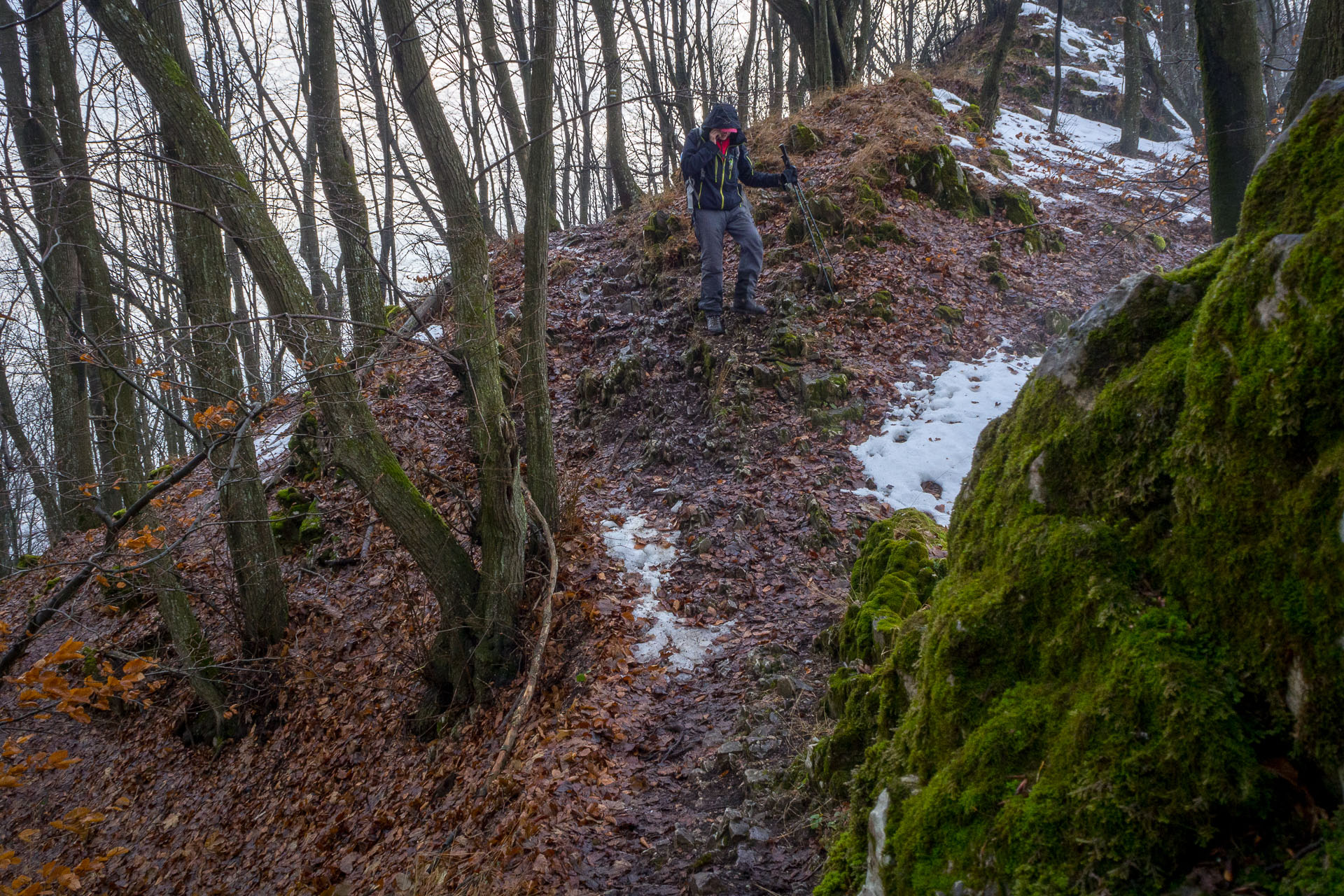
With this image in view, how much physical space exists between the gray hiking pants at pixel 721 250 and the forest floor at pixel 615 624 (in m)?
0.42

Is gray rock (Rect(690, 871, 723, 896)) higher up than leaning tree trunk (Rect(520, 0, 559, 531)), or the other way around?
leaning tree trunk (Rect(520, 0, 559, 531))

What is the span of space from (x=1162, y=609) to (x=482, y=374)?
5.03m

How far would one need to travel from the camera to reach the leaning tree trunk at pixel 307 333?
4957 mm

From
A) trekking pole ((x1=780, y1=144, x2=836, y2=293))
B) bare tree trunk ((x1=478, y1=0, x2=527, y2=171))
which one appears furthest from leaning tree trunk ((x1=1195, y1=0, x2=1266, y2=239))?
bare tree trunk ((x1=478, y1=0, x2=527, y2=171))

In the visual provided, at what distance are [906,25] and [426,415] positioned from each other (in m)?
24.1

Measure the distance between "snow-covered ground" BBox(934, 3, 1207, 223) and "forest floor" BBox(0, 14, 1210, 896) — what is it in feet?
4.24

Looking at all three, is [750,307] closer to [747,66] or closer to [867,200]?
[867,200]

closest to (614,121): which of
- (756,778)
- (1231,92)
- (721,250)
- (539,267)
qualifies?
(721,250)

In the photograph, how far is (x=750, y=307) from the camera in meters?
9.16

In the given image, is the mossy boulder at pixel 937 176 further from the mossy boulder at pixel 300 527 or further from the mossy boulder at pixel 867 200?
the mossy boulder at pixel 300 527

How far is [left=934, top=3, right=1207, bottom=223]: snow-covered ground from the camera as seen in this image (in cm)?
1315

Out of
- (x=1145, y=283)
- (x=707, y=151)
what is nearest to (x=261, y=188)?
(x=707, y=151)

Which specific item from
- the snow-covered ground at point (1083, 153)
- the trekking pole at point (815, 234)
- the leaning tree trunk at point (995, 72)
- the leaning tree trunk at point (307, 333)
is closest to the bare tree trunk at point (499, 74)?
the trekking pole at point (815, 234)

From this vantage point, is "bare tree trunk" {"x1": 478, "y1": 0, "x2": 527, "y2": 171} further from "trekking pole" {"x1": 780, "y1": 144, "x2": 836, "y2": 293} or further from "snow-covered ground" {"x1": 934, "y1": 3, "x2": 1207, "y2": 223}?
"snow-covered ground" {"x1": 934, "y1": 3, "x2": 1207, "y2": 223}
